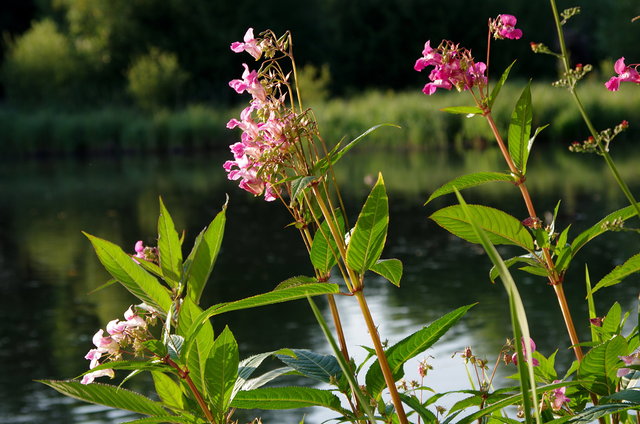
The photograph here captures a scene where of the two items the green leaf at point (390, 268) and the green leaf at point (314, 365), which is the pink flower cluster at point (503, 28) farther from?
the green leaf at point (314, 365)

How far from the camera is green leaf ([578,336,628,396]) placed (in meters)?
1.30

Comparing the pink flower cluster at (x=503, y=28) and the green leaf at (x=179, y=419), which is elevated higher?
the pink flower cluster at (x=503, y=28)

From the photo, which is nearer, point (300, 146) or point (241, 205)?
point (300, 146)

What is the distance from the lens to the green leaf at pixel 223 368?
50.8 inches

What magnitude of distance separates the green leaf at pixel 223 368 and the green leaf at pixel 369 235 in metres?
0.20

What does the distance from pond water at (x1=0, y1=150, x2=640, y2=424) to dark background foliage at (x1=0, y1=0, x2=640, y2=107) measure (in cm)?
1721

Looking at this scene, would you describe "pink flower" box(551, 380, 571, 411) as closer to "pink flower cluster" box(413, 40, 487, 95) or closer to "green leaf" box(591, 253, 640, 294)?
"green leaf" box(591, 253, 640, 294)

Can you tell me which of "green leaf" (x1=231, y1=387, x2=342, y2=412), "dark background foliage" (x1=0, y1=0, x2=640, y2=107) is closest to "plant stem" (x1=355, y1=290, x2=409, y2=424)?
"green leaf" (x1=231, y1=387, x2=342, y2=412)

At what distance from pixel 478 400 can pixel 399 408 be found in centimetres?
26

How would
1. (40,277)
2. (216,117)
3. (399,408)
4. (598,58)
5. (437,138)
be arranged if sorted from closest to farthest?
(399,408), (40,277), (437,138), (216,117), (598,58)

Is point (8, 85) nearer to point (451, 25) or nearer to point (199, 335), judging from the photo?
point (451, 25)

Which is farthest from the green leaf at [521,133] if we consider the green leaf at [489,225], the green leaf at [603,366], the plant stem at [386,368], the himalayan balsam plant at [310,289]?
the plant stem at [386,368]

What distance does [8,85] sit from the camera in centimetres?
3111

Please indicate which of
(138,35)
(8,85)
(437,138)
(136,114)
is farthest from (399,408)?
(138,35)
